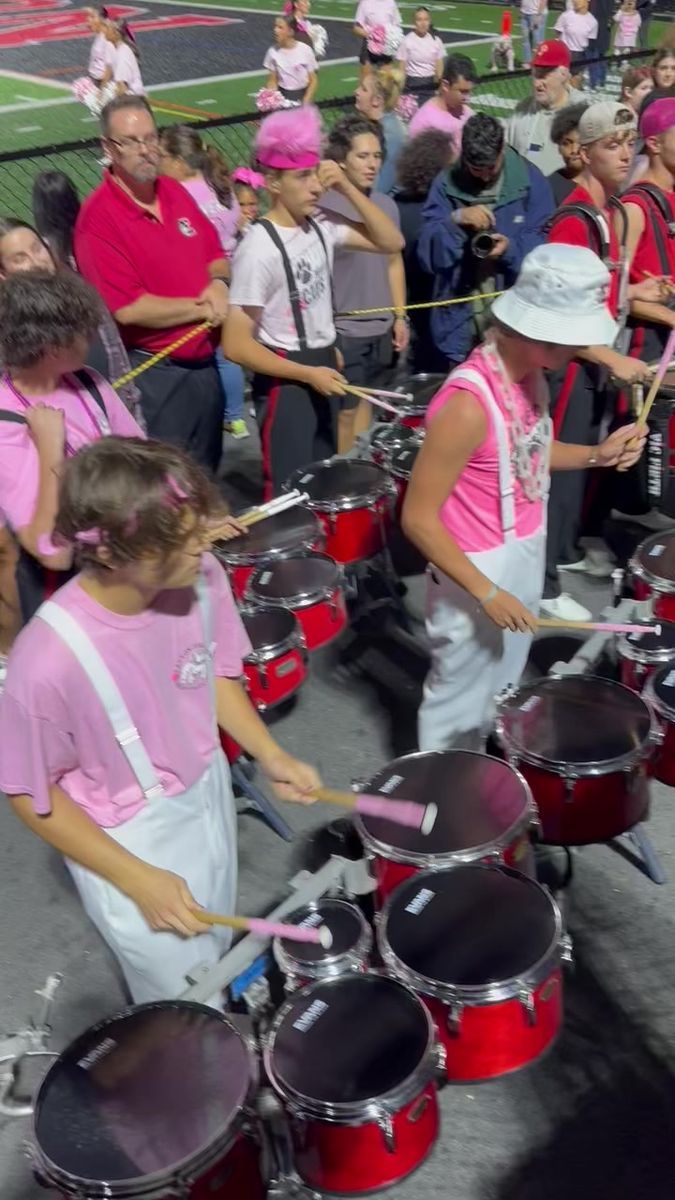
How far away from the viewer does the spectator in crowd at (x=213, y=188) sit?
18.7ft

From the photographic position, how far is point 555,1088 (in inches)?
106

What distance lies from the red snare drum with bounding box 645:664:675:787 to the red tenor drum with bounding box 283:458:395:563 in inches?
59.5

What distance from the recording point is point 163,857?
2.07 meters

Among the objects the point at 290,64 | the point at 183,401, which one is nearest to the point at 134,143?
the point at 183,401

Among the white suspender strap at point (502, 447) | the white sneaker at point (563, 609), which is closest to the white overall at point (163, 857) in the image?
the white suspender strap at point (502, 447)

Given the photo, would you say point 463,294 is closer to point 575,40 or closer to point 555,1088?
point 555,1088

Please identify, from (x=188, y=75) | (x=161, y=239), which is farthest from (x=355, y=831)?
(x=188, y=75)

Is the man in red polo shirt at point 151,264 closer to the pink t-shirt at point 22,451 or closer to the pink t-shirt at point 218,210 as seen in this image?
the pink t-shirt at point 22,451

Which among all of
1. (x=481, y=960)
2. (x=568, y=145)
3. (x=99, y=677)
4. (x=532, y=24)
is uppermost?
(x=532, y=24)

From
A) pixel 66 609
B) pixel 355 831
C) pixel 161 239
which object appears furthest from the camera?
pixel 161 239

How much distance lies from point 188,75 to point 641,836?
58.1 feet

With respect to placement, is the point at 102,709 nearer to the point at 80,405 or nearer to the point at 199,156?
the point at 80,405

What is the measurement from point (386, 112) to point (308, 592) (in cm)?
585

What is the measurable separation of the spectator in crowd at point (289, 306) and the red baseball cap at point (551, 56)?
3.15m
